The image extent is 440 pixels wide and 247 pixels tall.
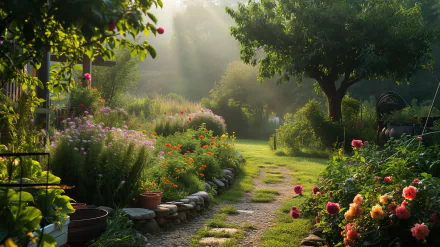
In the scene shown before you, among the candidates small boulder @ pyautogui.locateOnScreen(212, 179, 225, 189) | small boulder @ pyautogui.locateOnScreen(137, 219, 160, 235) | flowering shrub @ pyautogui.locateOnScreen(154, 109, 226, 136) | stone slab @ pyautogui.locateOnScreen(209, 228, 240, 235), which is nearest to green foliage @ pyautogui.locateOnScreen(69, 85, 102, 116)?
flowering shrub @ pyautogui.locateOnScreen(154, 109, 226, 136)

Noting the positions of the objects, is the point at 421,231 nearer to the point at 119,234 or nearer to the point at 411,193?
the point at 411,193

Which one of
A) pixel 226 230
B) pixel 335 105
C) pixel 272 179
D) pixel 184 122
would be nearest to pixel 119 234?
pixel 226 230

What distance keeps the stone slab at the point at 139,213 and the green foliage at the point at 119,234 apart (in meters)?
0.06

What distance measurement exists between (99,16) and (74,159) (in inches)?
117

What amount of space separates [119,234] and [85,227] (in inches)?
12.2

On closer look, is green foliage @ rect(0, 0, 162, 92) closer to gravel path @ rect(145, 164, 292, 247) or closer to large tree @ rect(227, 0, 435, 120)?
gravel path @ rect(145, 164, 292, 247)

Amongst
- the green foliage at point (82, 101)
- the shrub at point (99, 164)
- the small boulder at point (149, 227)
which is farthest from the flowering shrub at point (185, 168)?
the green foliage at point (82, 101)

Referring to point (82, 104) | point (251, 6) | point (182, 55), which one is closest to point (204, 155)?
point (82, 104)

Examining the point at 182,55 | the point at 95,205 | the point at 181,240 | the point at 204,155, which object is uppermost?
the point at 182,55

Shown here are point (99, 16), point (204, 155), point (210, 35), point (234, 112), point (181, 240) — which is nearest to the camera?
point (99, 16)

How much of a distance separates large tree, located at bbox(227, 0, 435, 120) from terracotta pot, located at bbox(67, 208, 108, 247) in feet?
33.6

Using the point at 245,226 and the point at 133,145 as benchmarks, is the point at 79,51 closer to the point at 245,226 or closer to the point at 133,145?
the point at 133,145

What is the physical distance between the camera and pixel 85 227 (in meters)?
3.23

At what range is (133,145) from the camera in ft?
14.8
